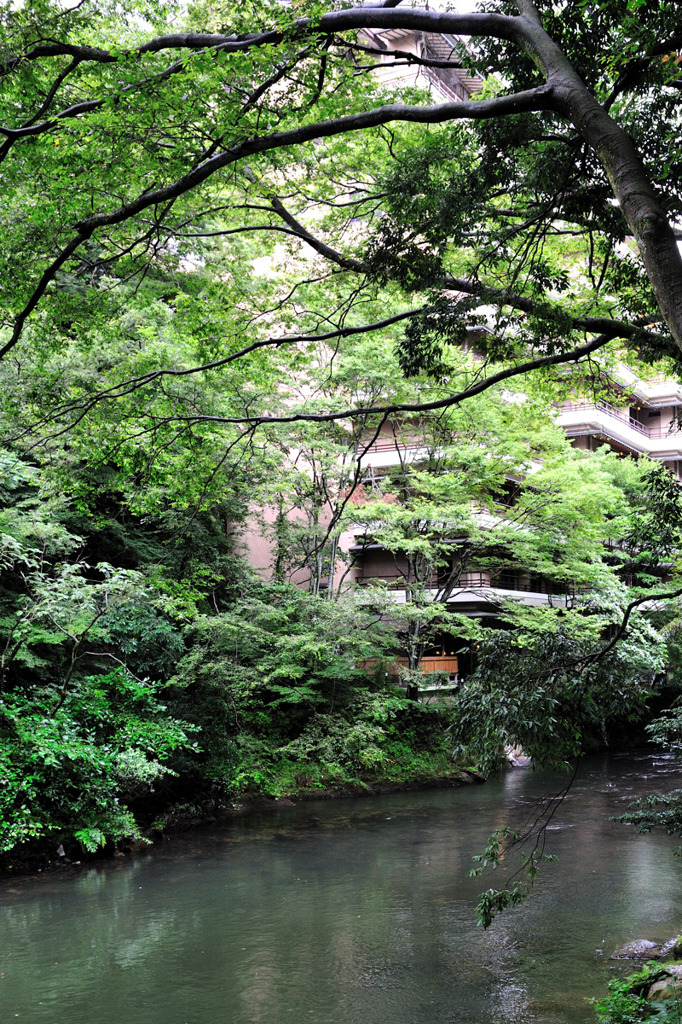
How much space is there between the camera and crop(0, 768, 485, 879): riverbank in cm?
1098

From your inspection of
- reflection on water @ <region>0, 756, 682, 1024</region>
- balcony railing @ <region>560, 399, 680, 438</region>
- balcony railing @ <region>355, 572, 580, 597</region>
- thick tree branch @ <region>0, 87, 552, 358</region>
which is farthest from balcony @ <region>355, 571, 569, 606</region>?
thick tree branch @ <region>0, 87, 552, 358</region>

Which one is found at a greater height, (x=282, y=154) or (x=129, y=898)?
(x=282, y=154)

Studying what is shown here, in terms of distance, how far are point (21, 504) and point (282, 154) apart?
702 cm

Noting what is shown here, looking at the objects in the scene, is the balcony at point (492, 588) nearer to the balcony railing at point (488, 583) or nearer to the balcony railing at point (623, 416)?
the balcony railing at point (488, 583)

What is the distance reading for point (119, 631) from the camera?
14008 mm

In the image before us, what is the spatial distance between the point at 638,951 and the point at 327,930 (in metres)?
3.04

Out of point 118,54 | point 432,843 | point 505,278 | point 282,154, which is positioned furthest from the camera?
point 432,843

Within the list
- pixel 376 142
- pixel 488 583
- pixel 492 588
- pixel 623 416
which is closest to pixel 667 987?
pixel 376 142

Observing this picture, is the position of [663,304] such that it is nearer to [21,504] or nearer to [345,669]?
[21,504]

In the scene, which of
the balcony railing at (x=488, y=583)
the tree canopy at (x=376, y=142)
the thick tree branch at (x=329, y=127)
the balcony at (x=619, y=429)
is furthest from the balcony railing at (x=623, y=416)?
the thick tree branch at (x=329, y=127)

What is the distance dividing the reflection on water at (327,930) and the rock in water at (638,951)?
0.47 ft

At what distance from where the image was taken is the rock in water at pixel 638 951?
279 inches

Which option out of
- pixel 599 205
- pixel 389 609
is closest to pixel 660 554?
pixel 599 205

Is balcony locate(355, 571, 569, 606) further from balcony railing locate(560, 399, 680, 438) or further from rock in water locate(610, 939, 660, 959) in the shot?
rock in water locate(610, 939, 660, 959)
